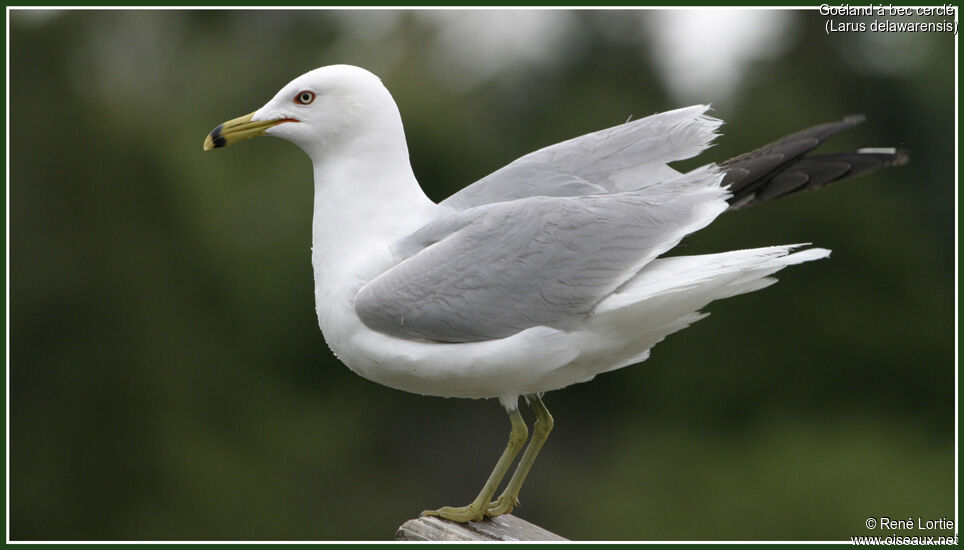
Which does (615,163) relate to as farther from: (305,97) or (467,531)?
(467,531)

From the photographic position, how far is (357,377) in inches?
303

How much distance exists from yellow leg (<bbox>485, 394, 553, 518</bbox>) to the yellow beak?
48.6 inches

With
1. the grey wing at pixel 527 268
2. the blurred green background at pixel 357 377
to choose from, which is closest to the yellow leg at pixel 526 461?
the grey wing at pixel 527 268

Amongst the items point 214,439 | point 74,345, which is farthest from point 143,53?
point 214,439

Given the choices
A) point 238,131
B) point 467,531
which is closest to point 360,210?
point 238,131

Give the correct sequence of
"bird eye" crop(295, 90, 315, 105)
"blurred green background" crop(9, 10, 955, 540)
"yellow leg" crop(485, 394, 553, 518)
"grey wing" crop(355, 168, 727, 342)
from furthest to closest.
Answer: "blurred green background" crop(9, 10, 955, 540) → "yellow leg" crop(485, 394, 553, 518) → "bird eye" crop(295, 90, 315, 105) → "grey wing" crop(355, 168, 727, 342)

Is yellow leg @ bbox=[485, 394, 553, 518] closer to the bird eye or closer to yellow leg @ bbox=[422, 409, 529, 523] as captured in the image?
yellow leg @ bbox=[422, 409, 529, 523]

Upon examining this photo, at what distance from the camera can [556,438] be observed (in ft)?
25.2

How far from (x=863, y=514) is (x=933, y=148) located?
114 inches

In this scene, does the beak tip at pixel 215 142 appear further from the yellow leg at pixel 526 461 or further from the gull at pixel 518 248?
the yellow leg at pixel 526 461

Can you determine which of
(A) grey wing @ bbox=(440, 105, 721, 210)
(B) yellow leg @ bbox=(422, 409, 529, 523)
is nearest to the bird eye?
(A) grey wing @ bbox=(440, 105, 721, 210)

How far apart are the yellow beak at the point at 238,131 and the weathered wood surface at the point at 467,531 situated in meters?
1.36

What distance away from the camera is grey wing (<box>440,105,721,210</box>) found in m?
3.75

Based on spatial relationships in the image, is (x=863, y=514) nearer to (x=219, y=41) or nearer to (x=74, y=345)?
(x=74, y=345)
